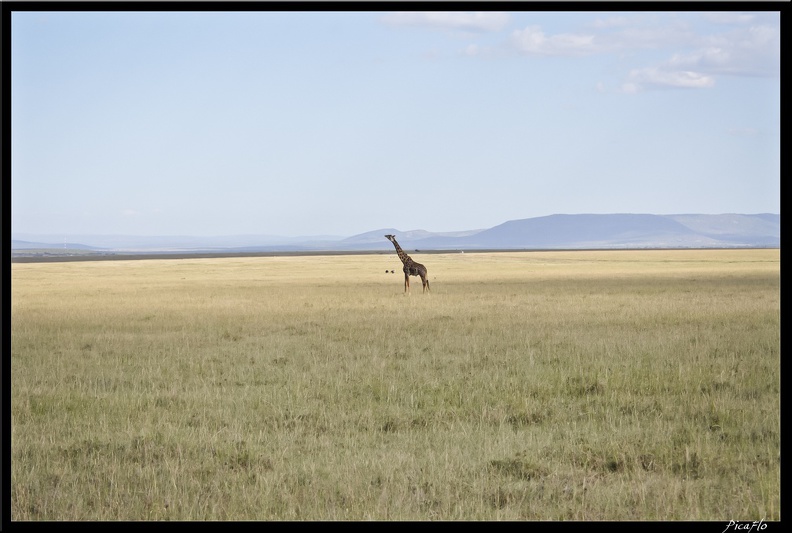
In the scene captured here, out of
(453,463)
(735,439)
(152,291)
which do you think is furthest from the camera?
(152,291)

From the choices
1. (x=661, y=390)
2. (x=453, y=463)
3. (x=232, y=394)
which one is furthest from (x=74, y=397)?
(x=661, y=390)

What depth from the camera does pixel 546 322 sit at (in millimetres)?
22953

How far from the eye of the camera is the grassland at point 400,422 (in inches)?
293

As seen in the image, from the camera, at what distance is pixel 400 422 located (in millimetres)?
10344

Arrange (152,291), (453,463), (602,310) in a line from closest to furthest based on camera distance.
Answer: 1. (453,463)
2. (602,310)
3. (152,291)

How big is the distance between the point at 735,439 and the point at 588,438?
1558 millimetres

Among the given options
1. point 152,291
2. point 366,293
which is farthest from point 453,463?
point 152,291

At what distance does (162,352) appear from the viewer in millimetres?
17359

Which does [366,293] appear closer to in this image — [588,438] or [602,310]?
[602,310]

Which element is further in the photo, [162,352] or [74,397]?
[162,352]

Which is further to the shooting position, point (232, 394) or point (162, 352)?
point (162, 352)

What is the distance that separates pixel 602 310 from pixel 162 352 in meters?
14.3

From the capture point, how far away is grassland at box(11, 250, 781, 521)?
7453 mm
